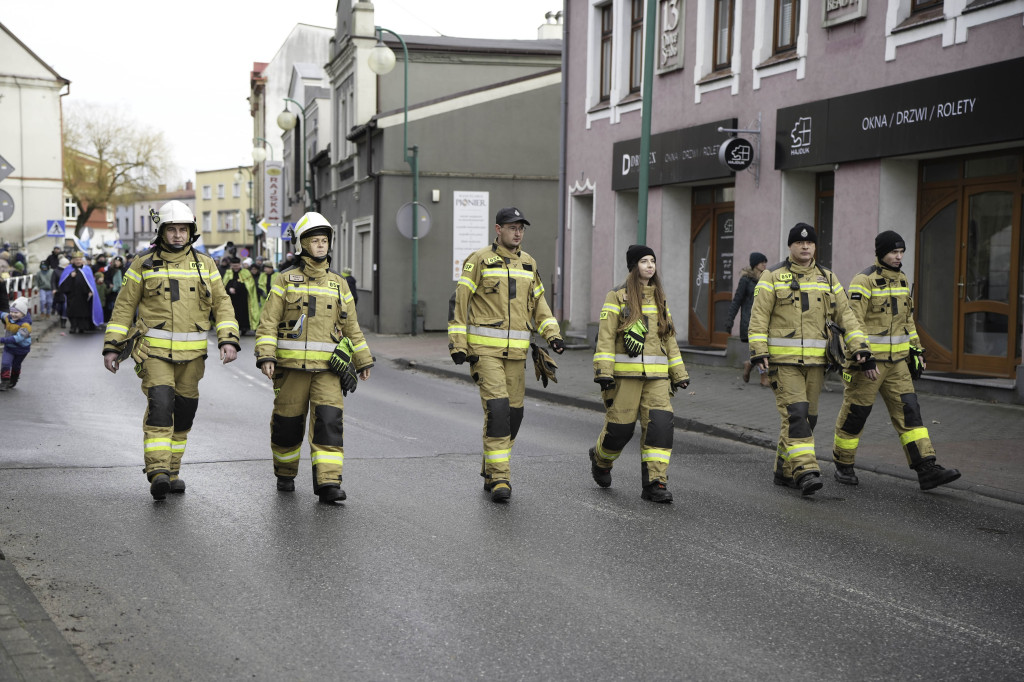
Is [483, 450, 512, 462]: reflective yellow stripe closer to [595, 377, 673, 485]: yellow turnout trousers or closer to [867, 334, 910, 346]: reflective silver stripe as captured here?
[595, 377, 673, 485]: yellow turnout trousers

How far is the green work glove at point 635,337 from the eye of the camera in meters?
7.61

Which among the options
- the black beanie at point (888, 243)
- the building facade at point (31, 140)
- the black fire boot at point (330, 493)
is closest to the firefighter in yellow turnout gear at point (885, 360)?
the black beanie at point (888, 243)

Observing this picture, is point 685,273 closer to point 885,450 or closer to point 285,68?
point 885,450

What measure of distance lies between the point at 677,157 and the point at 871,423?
328 inches

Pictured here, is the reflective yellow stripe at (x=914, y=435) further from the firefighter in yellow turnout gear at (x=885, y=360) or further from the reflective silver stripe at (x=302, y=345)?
the reflective silver stripe at (x=302, y=345)

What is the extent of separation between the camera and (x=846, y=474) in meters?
8.47

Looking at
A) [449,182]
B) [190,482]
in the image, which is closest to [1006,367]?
[190,482]

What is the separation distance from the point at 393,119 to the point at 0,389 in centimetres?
1467

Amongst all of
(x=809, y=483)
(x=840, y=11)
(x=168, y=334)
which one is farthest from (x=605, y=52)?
(x=168, y=334)

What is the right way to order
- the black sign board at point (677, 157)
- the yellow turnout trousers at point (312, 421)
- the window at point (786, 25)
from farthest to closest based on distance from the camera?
the black sign board at point (677, 157), the window at point (786, 25), the yellow turnout trousers at point (312, 421)

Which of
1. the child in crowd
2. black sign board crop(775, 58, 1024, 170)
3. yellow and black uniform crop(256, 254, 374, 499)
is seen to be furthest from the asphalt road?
black sign board crop(775, 58, 1024, 170)

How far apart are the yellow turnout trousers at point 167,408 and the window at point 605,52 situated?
15.0 m

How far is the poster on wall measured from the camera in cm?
2716

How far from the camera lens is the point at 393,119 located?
2709 cm
